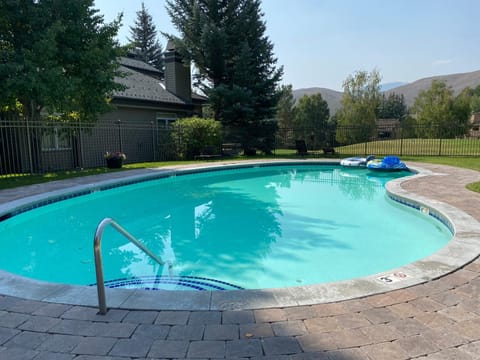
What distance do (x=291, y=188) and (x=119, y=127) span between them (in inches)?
312

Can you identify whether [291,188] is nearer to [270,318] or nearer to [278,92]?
[270,318]

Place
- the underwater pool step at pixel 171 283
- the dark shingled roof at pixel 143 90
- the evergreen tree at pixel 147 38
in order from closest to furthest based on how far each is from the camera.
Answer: the underwater pool step at pixel 171 283, the dark shingled roof at pixel 143 90, the evergreen tree at pixel 147 38

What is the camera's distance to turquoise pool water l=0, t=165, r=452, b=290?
13.7ft

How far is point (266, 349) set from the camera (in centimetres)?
195

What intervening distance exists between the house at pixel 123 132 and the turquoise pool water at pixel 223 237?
4960 millimetres

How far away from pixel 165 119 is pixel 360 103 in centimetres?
1940

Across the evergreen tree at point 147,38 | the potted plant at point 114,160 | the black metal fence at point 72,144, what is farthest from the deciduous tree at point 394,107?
the potted plant at point 114,160

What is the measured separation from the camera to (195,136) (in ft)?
51.2

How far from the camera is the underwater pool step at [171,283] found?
3754 millimetres

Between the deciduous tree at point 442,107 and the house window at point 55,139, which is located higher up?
the deciduous tree at point 442,107

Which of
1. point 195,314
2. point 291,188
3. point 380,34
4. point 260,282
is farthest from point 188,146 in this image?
point 195,314

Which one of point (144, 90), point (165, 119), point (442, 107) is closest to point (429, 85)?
point (442, 107)

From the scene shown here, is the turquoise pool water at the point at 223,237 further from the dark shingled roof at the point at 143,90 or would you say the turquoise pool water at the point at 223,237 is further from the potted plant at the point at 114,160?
the dark shingled roof at the point at 143,90

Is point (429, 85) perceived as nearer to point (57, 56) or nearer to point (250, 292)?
point (57, 56)
